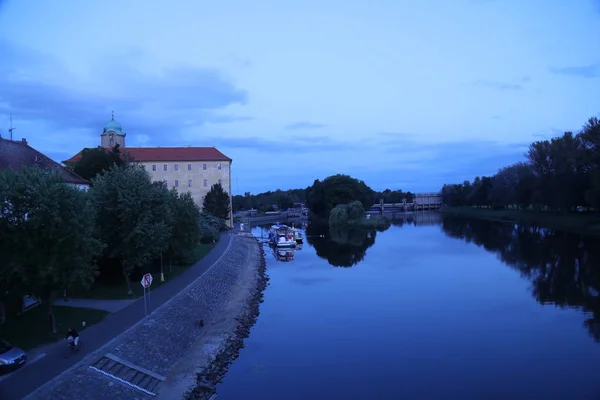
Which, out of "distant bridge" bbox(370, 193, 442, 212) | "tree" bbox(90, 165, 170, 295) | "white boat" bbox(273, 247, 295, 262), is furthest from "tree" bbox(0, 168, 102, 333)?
"distant bridge" bbox(370, 193, 442, 212)

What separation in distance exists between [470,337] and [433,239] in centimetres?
4888

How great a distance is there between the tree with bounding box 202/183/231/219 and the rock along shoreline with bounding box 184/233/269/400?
136 feet

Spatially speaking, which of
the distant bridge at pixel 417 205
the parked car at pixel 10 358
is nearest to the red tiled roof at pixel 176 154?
the parked car at pixel 10 358

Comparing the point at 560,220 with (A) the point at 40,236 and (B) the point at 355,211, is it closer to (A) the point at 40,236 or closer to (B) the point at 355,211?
(B) the point at 355,211

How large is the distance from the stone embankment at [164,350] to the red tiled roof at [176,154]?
50239 mm

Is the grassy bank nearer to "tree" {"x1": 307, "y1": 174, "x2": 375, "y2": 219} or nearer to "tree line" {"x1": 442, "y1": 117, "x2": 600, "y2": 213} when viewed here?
"tree line" {"x1": 442, "y1": 117, "x2": 600, "y2": 213}

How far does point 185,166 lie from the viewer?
259 feet

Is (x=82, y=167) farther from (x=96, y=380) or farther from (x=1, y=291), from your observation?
(x=96, y=380)

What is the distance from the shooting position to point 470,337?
74.9ft

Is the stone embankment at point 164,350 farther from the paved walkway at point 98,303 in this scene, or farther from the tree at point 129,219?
the tree at point 129,219

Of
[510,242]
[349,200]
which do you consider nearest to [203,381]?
[510,242]

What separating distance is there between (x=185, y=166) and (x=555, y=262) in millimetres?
57344

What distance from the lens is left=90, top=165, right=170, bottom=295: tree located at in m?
25.6

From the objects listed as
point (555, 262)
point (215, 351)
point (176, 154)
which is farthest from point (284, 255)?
point (215, 351)
